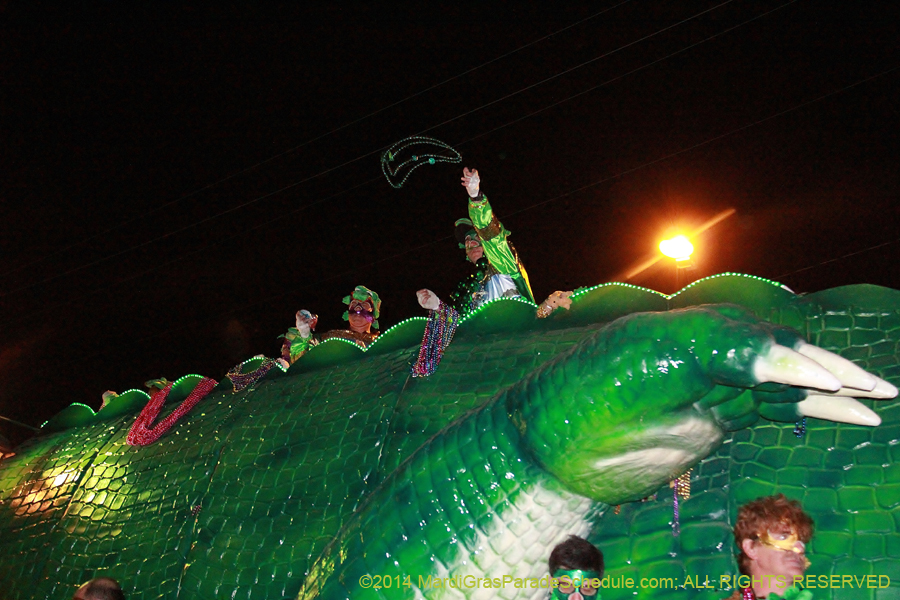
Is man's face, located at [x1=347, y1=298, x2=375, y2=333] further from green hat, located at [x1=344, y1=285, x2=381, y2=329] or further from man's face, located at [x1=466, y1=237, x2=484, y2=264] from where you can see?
man's face, located at [x1=466, y1=237, x2=484, y2=264]

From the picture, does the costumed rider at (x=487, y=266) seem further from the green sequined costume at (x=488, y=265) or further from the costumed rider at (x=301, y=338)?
the costumed rider at (x=301, y=338)

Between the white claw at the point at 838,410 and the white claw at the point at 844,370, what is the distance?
13 cm

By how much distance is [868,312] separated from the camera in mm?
2291

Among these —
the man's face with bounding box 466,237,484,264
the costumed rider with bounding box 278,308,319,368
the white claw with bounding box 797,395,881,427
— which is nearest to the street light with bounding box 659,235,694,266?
the man's face with bounding box 466,237,484,264

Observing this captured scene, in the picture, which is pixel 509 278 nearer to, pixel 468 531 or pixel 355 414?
pixel 355 414

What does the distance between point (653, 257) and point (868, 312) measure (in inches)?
222

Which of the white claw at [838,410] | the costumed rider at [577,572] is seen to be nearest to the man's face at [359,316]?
the costumed rider at [577,572]

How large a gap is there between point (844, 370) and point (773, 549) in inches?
17.9

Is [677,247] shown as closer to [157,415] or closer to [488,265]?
[488,265]

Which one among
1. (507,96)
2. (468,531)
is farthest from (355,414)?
(507,96)

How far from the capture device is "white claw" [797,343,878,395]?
72.8 inches

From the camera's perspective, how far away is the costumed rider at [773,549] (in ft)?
6.14

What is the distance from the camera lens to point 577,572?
6.82ft

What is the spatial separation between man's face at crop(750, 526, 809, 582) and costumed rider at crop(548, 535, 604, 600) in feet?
1.32
